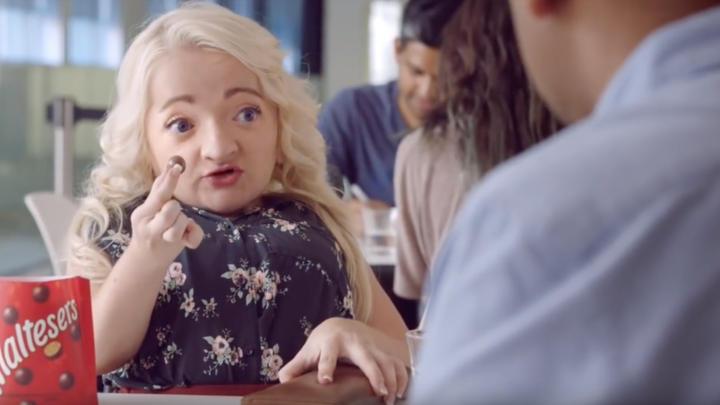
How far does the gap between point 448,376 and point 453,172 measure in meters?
1.53

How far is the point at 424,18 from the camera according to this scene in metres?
2.65

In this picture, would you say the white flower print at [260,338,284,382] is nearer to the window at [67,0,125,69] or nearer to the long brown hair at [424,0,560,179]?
the long brown hair at [424,0,560,179]

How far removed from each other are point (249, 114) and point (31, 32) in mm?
2837

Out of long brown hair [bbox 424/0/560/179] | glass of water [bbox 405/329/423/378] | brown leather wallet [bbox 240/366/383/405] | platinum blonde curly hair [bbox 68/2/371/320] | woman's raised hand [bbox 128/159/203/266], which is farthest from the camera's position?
long brown hair [bbox 424/0/560/179]

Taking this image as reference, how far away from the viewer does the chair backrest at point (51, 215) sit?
1894 millimetres

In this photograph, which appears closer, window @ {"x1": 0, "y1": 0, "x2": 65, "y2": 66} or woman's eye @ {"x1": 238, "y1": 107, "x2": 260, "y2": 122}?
woman's eye @ {"x1": 238, "y1": 107, "x2": 260, "y2": 122}

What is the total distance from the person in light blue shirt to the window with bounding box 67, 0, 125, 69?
12.8 feet

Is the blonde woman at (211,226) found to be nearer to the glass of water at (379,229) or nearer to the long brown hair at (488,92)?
the long brown hair at (488,92)

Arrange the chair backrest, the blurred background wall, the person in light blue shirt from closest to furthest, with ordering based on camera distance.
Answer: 1. the person in light blue shirt
2. the chair backrest
3. the blurred background wall

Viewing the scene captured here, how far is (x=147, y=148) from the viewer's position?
1.38m

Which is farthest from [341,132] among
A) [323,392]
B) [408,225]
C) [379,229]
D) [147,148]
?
[323,392]

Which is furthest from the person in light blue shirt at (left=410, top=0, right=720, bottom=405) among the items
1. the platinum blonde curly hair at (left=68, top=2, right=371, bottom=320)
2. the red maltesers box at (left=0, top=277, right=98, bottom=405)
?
the platinum blonde curly hair at (left=68, top=2, right=371, bottom=320)

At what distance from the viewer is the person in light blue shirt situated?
1.29ft

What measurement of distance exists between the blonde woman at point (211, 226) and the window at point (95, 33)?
285 cm
